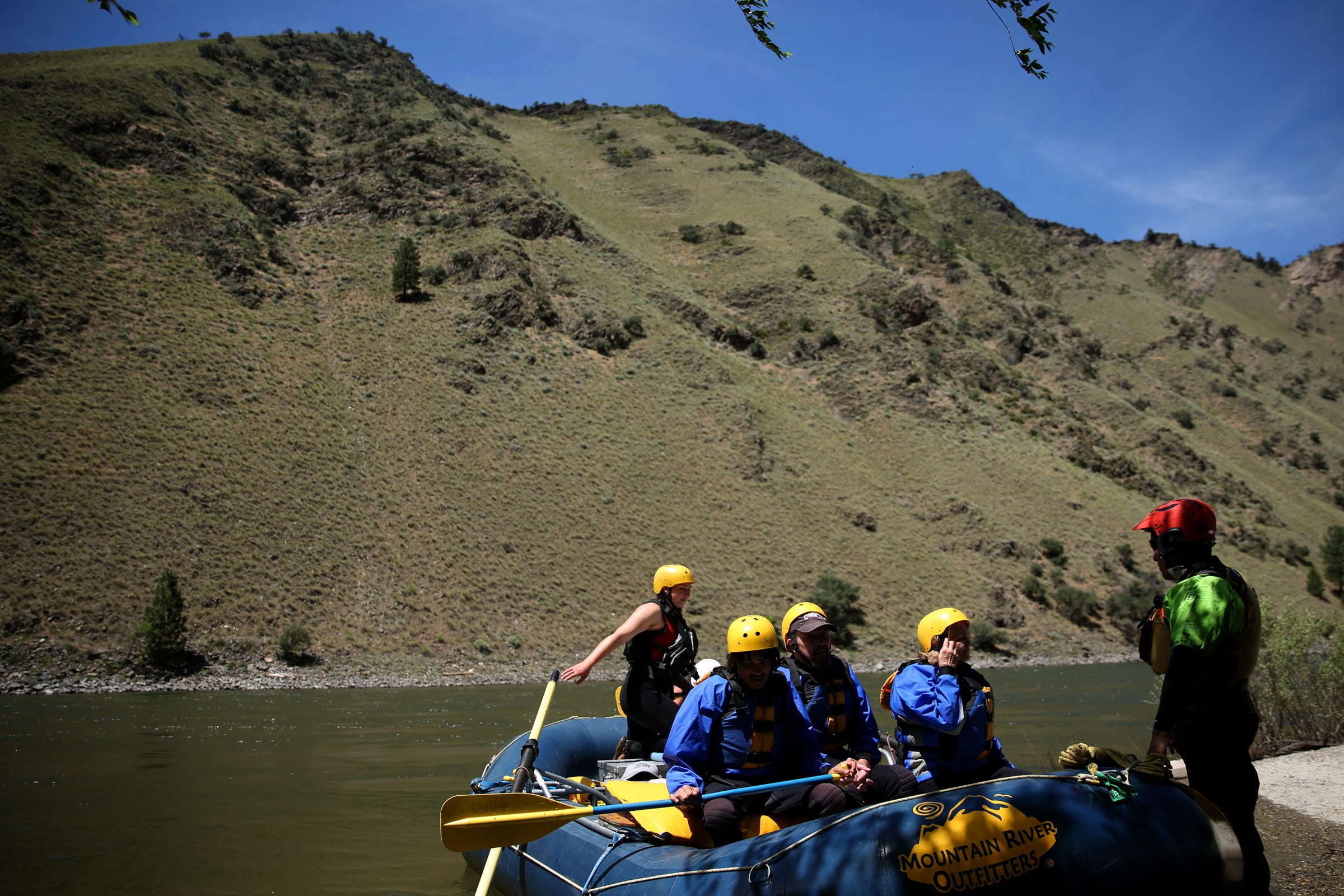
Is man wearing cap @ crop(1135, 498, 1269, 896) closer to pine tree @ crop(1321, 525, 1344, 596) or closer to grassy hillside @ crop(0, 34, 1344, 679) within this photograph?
grassy hillside @ crop(0, 34, 1344, 679)

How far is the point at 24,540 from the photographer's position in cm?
2381

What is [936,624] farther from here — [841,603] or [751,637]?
[841,603]

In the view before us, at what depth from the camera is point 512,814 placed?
4.96 metres

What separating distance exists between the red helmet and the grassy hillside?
2547 cm

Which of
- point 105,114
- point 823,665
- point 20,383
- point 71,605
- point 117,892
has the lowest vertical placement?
point 71,605

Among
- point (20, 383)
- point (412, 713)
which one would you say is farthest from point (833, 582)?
point (20, 383)

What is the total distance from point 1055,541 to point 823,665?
1710 inches

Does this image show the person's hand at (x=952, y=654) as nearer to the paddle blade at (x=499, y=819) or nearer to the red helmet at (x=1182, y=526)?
the red helmet at (x=1182, y=526)

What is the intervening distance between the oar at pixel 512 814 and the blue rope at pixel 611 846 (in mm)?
229

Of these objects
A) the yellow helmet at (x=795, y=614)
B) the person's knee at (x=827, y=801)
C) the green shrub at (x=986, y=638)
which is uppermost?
the yellow helmet at (x=795, y=614)

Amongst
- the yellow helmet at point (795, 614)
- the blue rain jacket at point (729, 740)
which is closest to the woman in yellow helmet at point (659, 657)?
the yellow helmet at point (795, 614)

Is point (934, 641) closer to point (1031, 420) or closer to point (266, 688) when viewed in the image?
point (266, 688)

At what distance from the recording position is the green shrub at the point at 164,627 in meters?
21.3

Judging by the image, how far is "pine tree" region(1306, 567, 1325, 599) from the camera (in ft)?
158
